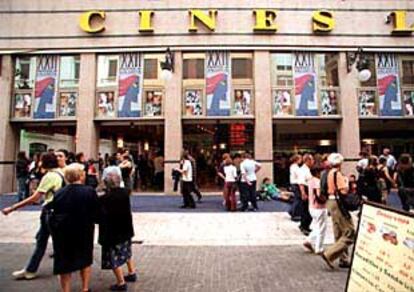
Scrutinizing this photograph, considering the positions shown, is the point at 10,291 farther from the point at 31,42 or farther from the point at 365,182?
the point at 31,42

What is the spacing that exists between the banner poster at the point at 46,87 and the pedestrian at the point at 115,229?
1293 centimetres

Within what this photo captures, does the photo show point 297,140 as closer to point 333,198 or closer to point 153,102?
point 153,102

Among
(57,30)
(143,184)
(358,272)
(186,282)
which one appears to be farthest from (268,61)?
(358,272)

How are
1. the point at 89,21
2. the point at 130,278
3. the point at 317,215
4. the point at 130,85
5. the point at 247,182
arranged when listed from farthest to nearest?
the point at 89,21
the point at 130,85
the point at 247,182
the point at 317,215
the point at 130,278

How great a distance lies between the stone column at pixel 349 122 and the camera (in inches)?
637

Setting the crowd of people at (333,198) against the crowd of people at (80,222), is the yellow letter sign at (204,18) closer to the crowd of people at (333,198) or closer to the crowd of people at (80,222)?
the crowd of people at (333,198)

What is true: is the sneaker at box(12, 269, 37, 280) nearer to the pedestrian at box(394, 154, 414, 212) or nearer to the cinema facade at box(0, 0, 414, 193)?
the pedestrian at box(394, 154, 414, 212)

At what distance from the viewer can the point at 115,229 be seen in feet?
16.7

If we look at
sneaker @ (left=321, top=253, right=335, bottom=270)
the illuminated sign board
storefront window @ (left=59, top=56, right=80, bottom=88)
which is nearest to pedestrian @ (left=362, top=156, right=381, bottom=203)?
sneaker @ (left=321, top=253, right=335, bottom=270)

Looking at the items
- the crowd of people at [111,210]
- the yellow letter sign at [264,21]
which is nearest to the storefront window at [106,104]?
the yellow letter sign at [264,21]

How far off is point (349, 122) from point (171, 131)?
7934 mm

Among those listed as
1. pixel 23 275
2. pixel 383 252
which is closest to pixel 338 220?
pixel 383 252

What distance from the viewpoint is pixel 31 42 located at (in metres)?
17.0

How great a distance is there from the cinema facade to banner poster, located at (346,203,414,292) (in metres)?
12.3
